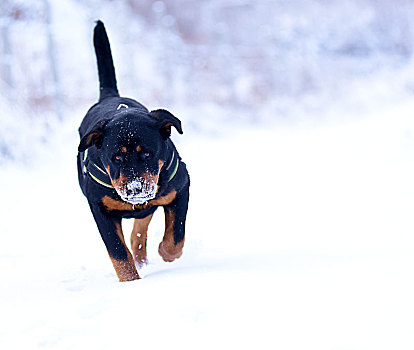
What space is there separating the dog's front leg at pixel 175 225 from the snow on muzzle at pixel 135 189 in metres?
0.51

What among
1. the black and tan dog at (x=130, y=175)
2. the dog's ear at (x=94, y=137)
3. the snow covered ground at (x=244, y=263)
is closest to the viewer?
the snow covered ground at (x=244, y=263)

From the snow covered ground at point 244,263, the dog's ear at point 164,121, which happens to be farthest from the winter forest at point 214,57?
the dog's ear at point 164,121

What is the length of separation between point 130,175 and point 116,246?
0.56 metres

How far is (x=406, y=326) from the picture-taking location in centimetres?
174

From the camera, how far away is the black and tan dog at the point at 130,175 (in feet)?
9.02

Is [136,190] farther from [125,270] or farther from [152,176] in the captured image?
[125,270]

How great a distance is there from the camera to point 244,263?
297 cm

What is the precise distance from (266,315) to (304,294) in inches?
8.0

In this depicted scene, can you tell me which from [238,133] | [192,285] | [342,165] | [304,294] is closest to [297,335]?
[304,294]

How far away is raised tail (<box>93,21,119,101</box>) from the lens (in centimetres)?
392

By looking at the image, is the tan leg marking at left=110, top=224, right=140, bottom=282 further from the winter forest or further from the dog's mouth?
the winter forest

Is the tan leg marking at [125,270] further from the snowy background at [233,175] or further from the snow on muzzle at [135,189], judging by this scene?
the snow on muzzle at [135,189]

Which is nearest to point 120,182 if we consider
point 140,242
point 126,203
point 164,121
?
point 126,203

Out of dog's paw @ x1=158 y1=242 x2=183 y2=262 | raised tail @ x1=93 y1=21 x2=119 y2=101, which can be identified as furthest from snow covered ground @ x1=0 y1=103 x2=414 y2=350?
raised tail @ x1=93 y1=21 x2=119 y2=101
